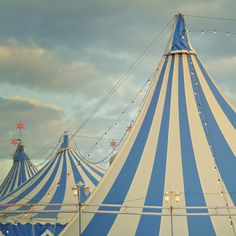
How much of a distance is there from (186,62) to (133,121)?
1.79m

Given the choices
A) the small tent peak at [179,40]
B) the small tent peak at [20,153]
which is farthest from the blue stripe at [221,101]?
the small tent peak at [20,153]

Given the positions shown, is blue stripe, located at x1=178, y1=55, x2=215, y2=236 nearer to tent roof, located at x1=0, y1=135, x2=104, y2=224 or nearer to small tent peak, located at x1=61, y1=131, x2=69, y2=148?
tent roof, located at x1=0, y1=135, x2=104, y2=224

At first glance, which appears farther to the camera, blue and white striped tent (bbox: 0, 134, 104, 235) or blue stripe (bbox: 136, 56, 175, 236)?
blue and white striped tent (bbox: 0, 134, 104, 235)

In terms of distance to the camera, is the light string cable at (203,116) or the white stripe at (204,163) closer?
the white stripe at (204,163)

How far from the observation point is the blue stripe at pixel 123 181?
31.5ft

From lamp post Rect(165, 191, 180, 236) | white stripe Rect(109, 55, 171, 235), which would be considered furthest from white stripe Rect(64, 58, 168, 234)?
lamp post Rect(165, 191, 180, 236)

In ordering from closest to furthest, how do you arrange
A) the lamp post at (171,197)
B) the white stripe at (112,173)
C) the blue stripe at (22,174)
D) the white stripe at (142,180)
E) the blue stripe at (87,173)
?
1. the lamp post at (171,197)
2. the white stripe at (142,180)
3. the white stripe at (112,173)
4. the blue stripe at (87,173)
5. the blue stripe at (22,174)

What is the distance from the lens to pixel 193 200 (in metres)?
9.41

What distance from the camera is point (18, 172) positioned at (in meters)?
25.2

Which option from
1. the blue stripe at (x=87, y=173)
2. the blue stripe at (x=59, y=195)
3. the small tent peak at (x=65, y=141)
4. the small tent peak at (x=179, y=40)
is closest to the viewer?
the small tent peak at (x=179, y=40)

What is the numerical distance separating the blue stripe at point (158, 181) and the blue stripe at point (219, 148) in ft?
2.38

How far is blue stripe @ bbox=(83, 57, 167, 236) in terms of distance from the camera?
9594 mm

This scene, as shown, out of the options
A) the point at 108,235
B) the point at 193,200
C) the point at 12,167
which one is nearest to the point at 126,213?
the point at 108,235

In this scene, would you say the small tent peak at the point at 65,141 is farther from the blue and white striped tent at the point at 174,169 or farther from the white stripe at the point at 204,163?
the white stripe at the point at 204,163
